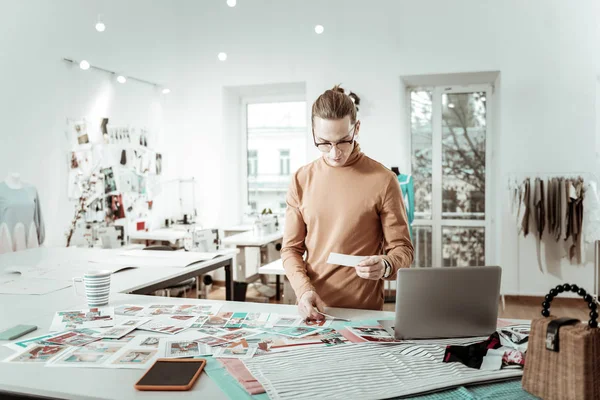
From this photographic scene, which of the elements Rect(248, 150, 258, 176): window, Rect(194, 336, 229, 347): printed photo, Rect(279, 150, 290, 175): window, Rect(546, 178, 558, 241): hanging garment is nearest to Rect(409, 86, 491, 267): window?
Rect(546, 178, 558, 241): hanging garment

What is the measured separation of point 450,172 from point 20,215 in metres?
4.23

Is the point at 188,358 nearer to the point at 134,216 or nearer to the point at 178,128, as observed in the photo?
the point at 134,216

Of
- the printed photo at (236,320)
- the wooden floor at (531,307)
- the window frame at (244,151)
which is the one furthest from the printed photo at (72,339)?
the window frame at (244,151)

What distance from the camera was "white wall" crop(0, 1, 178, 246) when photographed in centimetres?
392

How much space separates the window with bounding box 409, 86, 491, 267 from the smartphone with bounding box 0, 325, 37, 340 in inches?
185

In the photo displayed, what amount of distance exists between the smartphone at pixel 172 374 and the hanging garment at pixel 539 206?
435 cm

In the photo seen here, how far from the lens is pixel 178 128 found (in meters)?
6.18

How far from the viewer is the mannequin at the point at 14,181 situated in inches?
152

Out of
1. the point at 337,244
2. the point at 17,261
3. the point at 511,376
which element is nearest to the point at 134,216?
the point at 17,261

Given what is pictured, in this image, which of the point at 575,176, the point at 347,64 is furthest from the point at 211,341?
the point at 575,176

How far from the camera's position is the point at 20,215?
12.7 feet

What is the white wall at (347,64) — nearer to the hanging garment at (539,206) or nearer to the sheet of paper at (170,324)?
the hanging garment at (539,206)

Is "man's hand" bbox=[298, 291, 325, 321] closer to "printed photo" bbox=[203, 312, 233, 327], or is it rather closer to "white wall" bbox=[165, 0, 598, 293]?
"printed photo" bbox=[203, 312, 233, 327]

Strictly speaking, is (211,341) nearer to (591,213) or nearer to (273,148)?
(591,213)
